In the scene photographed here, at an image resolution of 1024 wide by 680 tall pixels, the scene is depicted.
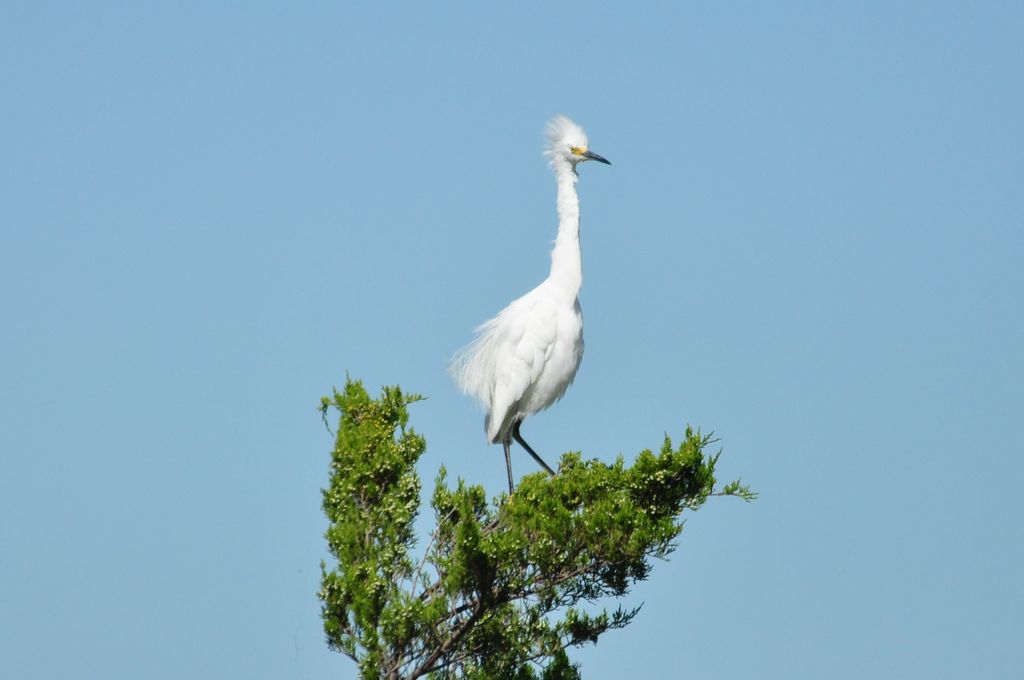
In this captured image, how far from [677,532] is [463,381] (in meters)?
4.12

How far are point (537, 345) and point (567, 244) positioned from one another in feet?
3.18

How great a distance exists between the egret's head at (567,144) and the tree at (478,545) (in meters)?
3.94

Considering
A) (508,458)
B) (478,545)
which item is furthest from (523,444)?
(478,545)

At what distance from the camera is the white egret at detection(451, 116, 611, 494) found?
12.9m

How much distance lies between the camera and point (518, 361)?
12844 mm

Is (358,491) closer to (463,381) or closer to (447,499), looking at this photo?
(447,499)

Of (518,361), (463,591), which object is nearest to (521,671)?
(463,591)

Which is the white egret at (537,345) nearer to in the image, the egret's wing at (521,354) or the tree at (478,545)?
the egret's wing at (521,354)

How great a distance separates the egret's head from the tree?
394cm

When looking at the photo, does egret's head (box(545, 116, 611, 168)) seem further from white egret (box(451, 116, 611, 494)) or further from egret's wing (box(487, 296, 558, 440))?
egret's wing (box(487, 296, 558, 440))

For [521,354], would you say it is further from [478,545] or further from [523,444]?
[478,545]

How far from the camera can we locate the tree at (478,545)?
9.34 metres

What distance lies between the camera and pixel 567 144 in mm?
13375

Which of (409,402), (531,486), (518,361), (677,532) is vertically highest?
(518,361)
